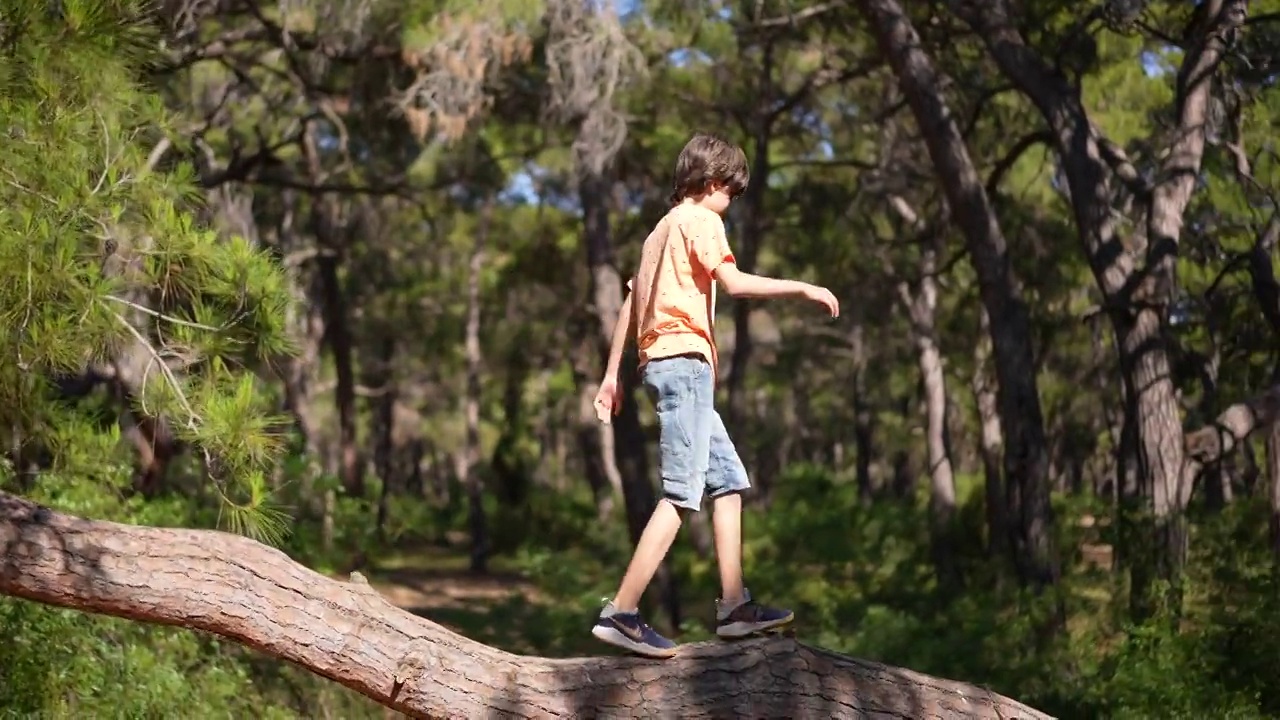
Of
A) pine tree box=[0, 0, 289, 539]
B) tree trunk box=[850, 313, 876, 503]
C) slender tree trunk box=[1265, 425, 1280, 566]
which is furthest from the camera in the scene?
tree trunk box=[850, 313, 876, 503]

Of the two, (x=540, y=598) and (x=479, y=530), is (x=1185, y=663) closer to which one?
(x=540, y=598)

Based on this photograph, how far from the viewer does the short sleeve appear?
4.93 m

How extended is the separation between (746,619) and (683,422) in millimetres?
704

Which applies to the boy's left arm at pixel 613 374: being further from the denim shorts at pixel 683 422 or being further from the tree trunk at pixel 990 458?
the tree trunk at pixel 990 458

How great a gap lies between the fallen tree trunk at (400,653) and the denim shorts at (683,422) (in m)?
0.52

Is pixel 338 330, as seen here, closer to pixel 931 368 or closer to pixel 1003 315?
pixel 931 368

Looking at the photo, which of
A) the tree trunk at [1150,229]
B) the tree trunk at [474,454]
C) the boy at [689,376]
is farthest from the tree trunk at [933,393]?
the boy at [689,376]

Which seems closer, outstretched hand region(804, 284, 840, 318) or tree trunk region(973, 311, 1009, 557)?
outstretched hand region(804, 284, 840, 318)

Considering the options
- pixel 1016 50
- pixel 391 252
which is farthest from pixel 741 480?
pixel 391 252

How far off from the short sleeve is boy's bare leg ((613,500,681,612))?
2.53 feet

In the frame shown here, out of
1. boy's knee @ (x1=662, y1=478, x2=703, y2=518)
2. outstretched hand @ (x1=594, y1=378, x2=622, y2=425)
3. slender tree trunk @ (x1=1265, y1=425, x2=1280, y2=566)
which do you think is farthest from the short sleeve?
slender tree trunk @ (x1=1265, y1=425, x2=1280, y2=566)

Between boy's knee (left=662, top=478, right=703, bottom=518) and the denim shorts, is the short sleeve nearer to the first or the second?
the denim shorts

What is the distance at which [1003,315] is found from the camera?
1282 cm

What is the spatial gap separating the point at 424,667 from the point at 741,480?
3.84 feet
